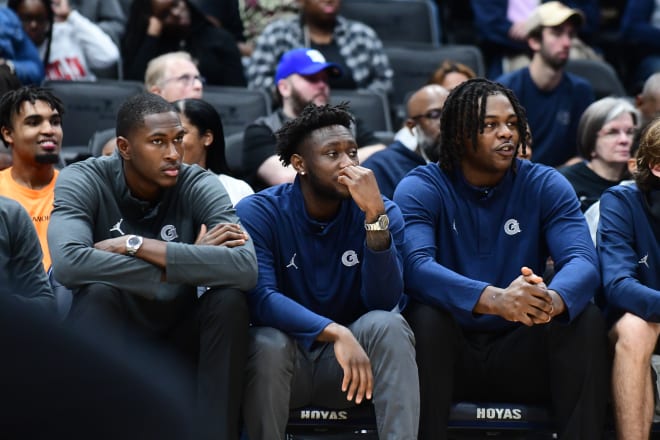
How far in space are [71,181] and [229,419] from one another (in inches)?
40.9

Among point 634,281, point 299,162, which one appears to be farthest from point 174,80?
point 634,281

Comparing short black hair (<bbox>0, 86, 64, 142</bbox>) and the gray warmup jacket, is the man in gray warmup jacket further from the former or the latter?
short black hair (<bbox>0, 86, 64, 142</bbox>)

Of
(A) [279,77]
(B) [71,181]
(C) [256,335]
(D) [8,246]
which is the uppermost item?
(A) [279,77]

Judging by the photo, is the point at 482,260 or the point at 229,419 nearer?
the point at 229,419

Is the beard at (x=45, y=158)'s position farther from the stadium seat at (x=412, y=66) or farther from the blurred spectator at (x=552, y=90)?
the stadium seat at (x=412, y=66)

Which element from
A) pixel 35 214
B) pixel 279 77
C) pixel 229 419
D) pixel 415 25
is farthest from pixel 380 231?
pixel 415 25

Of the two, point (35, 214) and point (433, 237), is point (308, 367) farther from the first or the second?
point (35, 214)

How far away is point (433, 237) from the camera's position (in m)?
4.24

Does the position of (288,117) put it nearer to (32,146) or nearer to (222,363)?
(32,146)

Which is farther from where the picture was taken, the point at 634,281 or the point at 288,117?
the point at 288,117

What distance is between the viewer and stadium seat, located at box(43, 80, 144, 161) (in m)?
6.29

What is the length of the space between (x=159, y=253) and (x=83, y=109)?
8.71 ft

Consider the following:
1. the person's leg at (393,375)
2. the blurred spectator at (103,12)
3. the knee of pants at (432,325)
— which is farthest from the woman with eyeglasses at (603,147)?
the blurred spectator at (103,12)

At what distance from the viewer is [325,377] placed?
393 cm
